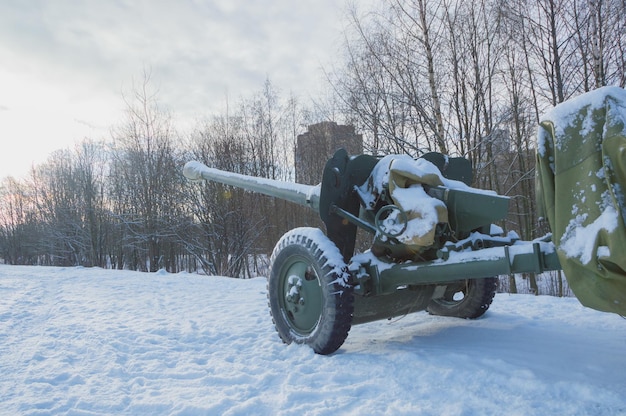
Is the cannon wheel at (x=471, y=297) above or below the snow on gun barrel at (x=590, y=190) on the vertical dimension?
below

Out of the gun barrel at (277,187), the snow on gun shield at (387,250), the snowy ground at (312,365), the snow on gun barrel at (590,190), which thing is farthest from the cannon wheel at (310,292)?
the snow on gun barrel at (590,190)

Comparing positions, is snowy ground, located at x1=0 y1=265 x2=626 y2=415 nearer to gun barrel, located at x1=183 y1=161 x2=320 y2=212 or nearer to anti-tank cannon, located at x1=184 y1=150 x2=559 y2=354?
anti-tank cannon, located at x1=184 y1=150 x2=559 y2=354

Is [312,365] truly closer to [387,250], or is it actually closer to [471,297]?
[387,250]

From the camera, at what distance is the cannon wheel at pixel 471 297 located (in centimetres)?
426

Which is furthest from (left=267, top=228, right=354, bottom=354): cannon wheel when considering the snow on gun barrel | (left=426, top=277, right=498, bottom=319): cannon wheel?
the snow on gun barrel

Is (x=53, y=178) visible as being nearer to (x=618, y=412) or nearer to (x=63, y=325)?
(x=63, y=325)

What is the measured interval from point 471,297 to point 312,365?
6.39 feet

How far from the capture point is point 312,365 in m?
3.15

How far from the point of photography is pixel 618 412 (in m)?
2.13

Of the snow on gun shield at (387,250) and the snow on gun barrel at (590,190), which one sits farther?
the snow on gun shield at (387,250)

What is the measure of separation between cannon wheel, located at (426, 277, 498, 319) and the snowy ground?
0.13m

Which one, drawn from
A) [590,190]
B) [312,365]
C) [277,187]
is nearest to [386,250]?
[312,365]

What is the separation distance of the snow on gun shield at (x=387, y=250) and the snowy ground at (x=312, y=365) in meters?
0.27

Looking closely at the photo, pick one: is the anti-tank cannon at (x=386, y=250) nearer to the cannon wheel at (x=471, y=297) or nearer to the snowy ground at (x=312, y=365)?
the cannon wheel at (x=471, y=297)
